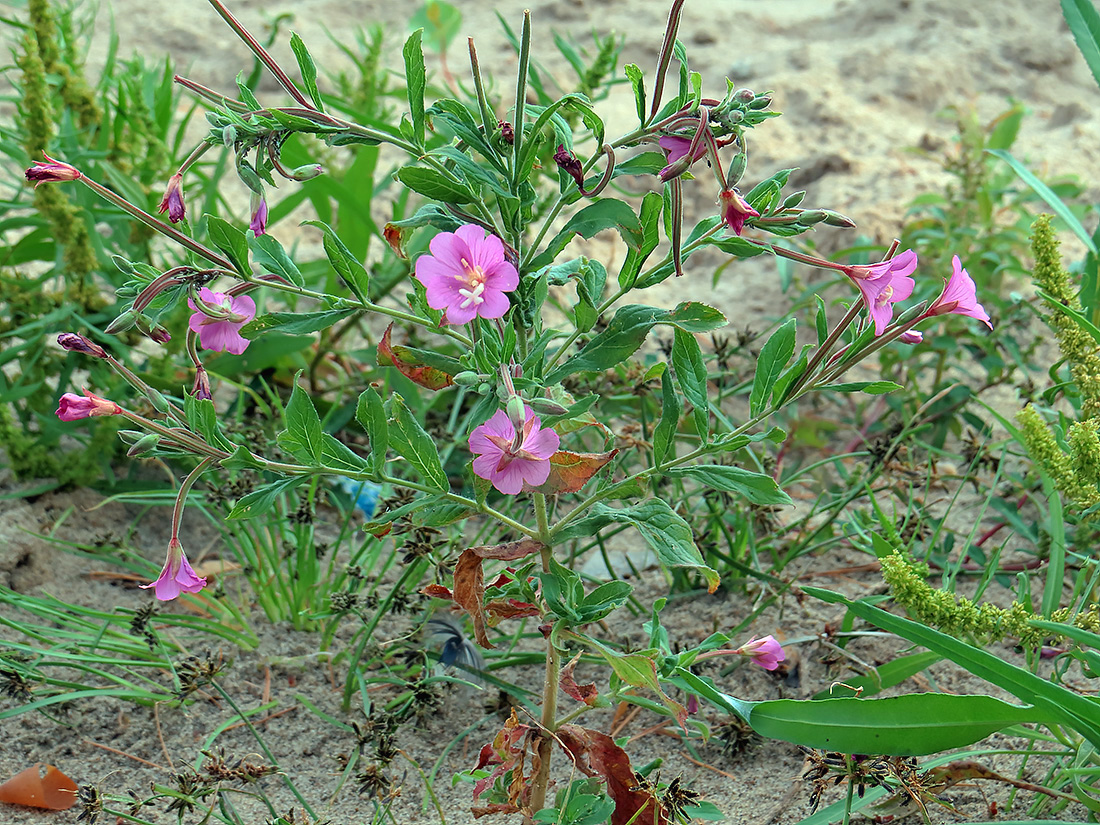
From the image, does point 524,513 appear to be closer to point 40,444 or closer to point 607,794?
point 607,794

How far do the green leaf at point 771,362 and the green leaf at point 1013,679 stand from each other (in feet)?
0.84

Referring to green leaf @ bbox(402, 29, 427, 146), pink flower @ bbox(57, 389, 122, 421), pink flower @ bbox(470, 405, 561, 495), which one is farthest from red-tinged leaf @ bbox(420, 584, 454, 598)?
green leaf @ bbox(402, 29, 427, 146)

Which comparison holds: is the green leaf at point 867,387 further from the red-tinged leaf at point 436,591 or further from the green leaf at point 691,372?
the red-tinged leaf at point 436,591

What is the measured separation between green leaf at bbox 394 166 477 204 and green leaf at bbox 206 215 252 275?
172mm

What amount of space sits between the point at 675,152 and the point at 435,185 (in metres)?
0.23

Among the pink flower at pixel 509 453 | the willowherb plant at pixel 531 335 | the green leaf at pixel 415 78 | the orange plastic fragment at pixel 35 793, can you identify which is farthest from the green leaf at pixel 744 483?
the orange plastic fragment at pixel 35 793

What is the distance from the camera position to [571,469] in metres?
1.04

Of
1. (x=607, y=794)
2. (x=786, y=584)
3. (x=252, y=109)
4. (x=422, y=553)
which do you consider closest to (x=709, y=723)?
(x=786, y=584)

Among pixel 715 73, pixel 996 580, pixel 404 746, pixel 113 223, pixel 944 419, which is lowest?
pixel 404 746

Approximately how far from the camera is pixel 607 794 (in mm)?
1174

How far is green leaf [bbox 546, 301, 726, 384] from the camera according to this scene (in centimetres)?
104

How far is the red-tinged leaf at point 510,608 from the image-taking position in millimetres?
1125

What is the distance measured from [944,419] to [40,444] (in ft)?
5.79

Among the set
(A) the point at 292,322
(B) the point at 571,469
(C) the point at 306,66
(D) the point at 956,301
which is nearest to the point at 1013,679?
(D) the point at 956,301
